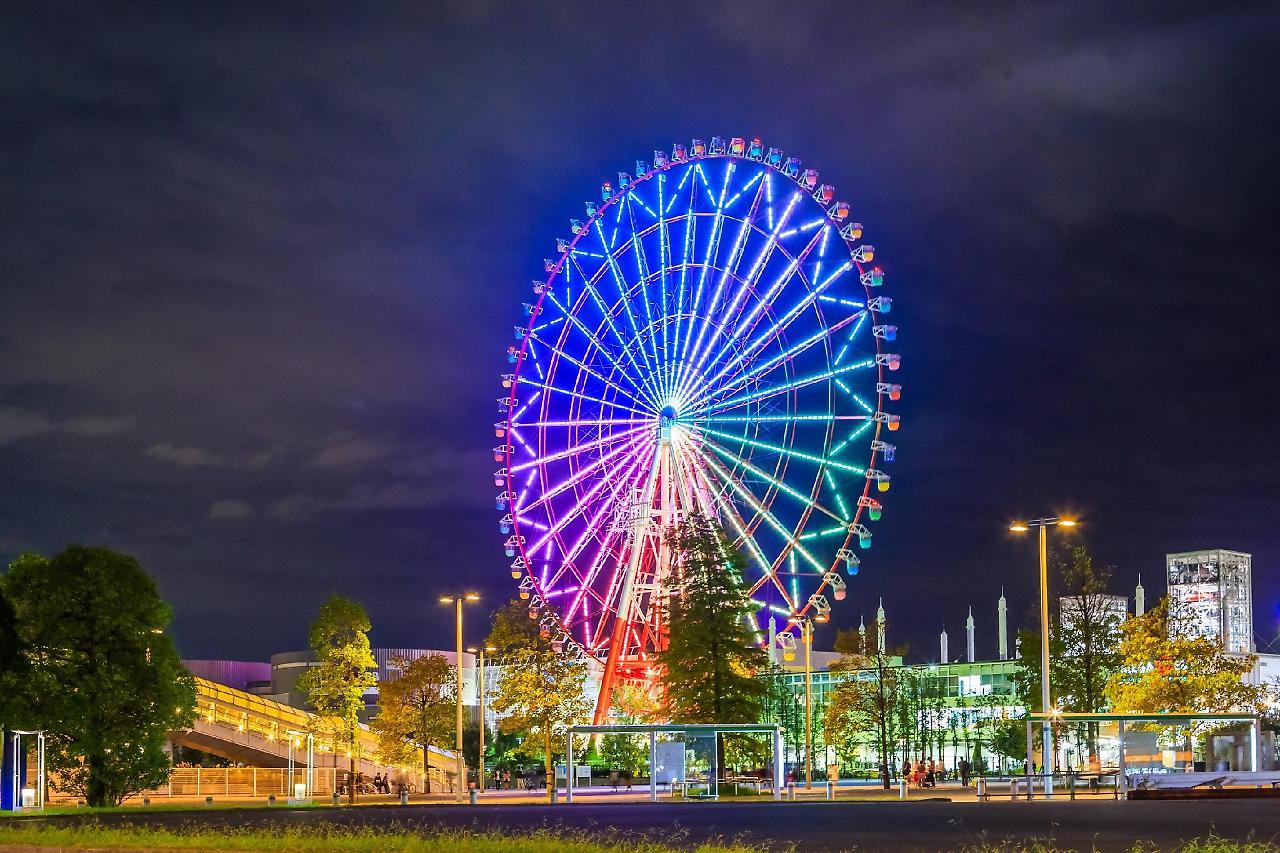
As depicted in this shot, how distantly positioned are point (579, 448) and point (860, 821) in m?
33.7

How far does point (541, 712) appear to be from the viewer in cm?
7512

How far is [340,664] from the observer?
225 ft

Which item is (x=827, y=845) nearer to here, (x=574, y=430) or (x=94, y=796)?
(x=94, y=796)

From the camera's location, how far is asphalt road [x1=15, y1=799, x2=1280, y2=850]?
26.0 metres

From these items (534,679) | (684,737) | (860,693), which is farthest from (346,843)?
(860,693)

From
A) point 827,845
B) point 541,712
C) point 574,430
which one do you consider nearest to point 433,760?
point 541,712

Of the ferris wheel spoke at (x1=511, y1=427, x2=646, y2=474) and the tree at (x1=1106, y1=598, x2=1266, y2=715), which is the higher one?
the ferris wheel spoke at (x1=511, y1=427, x2=646, y2=474)

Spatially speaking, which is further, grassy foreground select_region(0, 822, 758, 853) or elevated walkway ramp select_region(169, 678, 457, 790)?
elevated walkway ramp select_region(169, 678, 457, 790)

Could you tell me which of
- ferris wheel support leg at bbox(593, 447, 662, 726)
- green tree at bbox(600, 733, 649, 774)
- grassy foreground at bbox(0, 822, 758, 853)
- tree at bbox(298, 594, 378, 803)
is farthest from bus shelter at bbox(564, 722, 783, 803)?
grassy foreground at bbox(0, 822, 758, 853)

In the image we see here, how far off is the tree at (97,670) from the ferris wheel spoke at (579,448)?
1817 cm

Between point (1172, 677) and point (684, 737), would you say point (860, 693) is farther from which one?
point (684, 737)

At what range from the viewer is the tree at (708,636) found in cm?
6450

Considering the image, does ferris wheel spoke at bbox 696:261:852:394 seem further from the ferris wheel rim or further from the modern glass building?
the modern glass building

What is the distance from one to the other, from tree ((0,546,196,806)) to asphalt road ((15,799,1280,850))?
22.7ft
